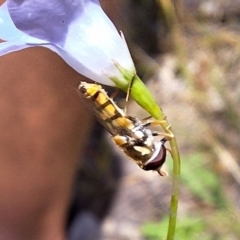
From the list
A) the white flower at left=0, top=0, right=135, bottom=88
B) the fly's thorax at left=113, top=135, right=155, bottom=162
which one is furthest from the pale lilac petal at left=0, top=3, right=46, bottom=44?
the fly's thorax at left=113, top=135, right=155, bottom=162

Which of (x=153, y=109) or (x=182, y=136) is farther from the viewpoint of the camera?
(x=182, y=136)

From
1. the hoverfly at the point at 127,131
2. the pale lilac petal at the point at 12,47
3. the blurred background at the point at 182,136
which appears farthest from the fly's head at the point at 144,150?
the blurred background at the point at 182,136

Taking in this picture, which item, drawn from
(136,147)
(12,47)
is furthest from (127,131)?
(12,47)

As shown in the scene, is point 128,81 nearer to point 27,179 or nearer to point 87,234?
point 27,179

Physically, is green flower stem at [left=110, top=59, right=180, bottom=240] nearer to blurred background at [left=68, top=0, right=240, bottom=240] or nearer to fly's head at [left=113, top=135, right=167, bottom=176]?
fly's head at [left=113, top=135, right=167, bottom=176]

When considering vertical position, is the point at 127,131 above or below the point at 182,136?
above

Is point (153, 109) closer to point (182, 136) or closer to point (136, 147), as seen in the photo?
point (136, 147)
